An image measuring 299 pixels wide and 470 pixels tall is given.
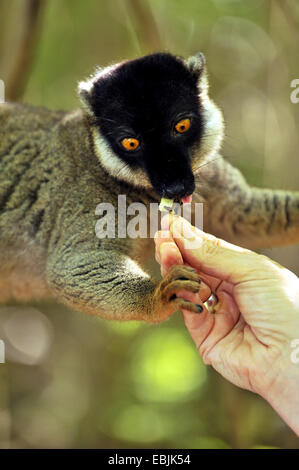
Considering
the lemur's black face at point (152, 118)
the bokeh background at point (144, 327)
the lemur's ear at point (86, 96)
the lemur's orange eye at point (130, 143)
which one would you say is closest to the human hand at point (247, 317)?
the lemur's black face at point (152, 118)

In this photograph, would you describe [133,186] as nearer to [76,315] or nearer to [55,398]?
[76,315]

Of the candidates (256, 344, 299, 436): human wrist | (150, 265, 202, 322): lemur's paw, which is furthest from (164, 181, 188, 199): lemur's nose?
(256, 344, 299, 436): human wrist

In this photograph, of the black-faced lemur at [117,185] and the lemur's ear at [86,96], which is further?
the lemur's ear at [86,96]

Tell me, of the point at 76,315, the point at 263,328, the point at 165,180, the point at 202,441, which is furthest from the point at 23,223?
the point at 76,315

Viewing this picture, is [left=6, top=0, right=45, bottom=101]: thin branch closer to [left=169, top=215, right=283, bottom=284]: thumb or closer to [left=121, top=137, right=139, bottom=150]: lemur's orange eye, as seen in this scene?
[left=121, top=137, right=139, bottom=150]: lemur's orange eye

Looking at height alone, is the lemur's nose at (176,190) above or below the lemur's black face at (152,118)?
below

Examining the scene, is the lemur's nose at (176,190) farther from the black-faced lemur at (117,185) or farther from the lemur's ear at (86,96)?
the lemur's ear at (86,96)
